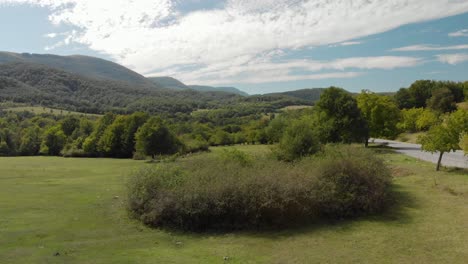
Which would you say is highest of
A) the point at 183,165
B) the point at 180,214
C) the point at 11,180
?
the point at 183,165

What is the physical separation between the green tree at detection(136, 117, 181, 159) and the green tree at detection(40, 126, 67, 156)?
33.3 meters

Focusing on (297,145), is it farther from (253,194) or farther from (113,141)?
(113,141)

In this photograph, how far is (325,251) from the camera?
48.3 ft

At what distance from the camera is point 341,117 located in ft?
159

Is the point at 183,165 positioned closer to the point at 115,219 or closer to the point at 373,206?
the point at 115,219

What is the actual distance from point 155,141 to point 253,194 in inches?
1619

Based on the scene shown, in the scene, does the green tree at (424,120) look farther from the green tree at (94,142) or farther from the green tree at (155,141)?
the green tree at (94,142)

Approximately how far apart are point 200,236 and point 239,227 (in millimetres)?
2156

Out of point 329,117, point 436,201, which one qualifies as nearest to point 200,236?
point 436,201

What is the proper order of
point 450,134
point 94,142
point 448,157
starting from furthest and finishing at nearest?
point 94,142 → point 448,157 → point 450,134

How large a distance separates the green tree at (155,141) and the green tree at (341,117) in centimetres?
2453

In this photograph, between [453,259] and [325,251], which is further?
[325,251]

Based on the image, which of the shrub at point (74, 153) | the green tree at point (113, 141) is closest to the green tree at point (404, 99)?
the green tree at point (113, 141)

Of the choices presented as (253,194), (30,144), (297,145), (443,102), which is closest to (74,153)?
(30,144)
